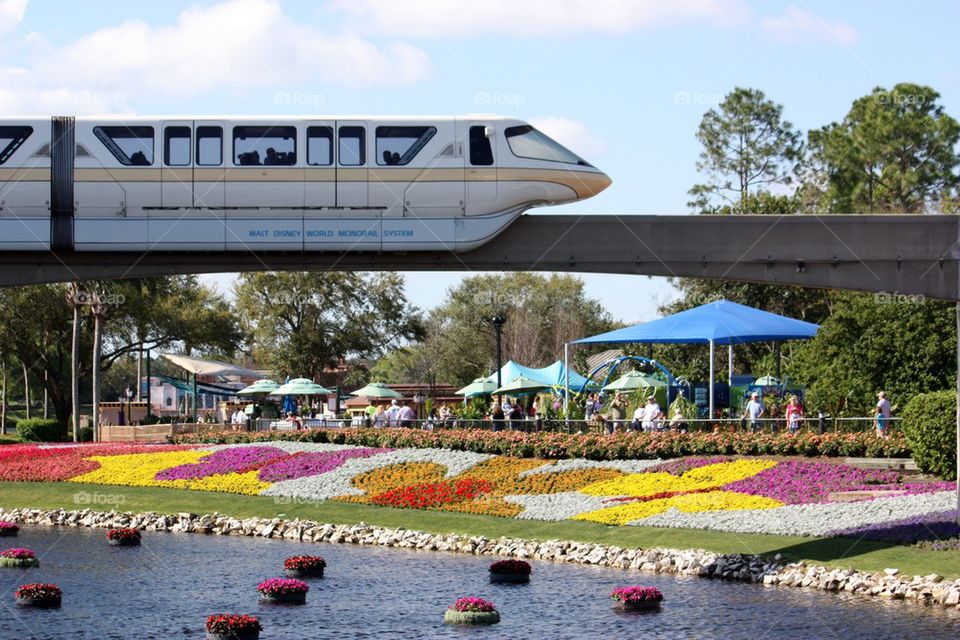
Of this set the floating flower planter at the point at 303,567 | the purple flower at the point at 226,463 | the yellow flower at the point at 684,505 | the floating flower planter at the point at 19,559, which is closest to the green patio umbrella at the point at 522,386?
the purple flower at the point at 226,463

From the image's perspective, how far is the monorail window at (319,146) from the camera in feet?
94.8

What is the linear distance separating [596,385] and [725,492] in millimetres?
24167

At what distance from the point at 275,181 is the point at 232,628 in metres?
11.6

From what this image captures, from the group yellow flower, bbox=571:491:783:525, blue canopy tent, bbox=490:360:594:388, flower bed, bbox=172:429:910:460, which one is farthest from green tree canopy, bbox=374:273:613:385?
yellow flower, bbox=571:491:783:525

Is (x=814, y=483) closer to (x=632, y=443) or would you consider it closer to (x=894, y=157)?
(x=632, y=443)

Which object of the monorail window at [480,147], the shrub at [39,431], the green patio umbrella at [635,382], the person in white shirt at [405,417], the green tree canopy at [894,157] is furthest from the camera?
the green tree canopy at [894,157]

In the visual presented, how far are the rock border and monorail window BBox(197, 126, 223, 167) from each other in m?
9.13

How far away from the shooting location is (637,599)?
878 inches

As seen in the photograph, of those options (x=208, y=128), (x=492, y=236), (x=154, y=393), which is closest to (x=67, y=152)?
(x=208, y=128)

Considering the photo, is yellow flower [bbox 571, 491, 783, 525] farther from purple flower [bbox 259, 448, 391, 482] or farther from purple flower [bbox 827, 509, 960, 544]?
purple flower [bbox 259, 448, 391, 482]

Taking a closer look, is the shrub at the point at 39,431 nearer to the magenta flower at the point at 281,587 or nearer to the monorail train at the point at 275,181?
the monorail train at the point at 275,181

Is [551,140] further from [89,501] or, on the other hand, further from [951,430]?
[89,501]

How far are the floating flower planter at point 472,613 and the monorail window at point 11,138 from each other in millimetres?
14637

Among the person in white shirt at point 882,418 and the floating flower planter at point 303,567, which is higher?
the person in white shirt at point 882,418
